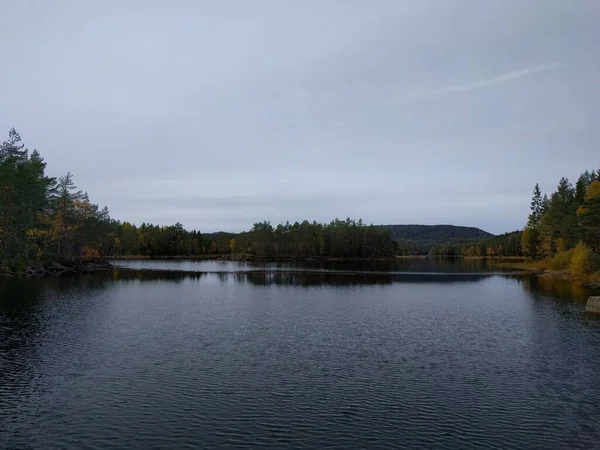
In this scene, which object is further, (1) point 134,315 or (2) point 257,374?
(1) point 134,315

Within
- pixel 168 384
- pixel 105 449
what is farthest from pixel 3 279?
pixel 105 449

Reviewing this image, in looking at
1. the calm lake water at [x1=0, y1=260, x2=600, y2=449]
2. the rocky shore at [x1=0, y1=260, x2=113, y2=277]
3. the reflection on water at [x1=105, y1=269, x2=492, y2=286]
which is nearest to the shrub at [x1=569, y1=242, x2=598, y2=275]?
the reflection on water at [x1=105, y1=269, x2=492, y2=286]

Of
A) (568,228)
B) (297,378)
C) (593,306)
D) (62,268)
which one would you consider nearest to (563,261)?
(568,228)

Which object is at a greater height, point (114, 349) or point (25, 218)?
point (25, 218)

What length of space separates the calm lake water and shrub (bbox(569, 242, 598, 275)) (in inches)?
1683

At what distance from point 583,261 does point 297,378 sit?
86115 mm

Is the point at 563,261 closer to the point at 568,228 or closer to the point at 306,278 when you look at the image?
the point at 568,228

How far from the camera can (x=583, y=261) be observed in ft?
299

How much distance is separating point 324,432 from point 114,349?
2064 centimetres

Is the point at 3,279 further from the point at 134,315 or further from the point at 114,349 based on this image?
the point at 114,349

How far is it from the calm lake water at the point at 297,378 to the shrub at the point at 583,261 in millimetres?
42749

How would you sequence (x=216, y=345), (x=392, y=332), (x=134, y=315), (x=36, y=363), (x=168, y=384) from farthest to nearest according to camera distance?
(x=134, y=315) → (x=392, y=332) → (x=216, y=345) → (x=36, y=363) → (x=168, y=384)

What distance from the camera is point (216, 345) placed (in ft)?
115

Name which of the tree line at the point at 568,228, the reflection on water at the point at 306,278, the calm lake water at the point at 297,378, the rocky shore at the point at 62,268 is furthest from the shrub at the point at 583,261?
the rocky shore at the point at 62,268
